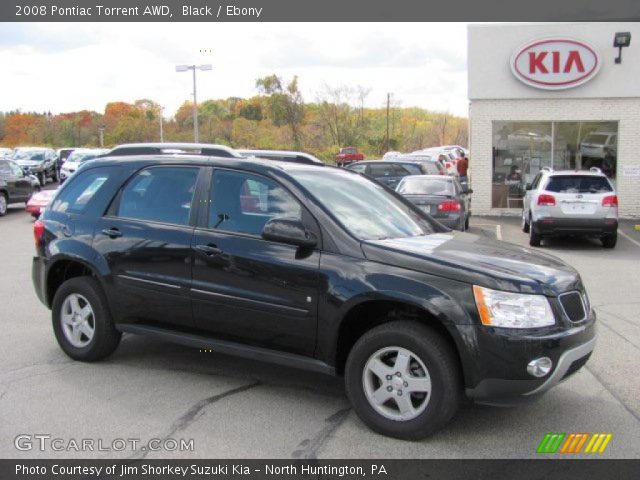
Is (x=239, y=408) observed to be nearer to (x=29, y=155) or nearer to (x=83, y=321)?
(x=83, y=321)

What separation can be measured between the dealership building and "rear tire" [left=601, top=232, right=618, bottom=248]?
6.12m

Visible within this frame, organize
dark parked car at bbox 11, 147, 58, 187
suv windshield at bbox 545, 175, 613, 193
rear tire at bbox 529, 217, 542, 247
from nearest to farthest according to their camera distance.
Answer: suv windshield at bbox 545, 175, 613, 193 < rear tire at bbox 529, 217, 542, 247 < dark parked car at bbox 11, 147, 58, 187

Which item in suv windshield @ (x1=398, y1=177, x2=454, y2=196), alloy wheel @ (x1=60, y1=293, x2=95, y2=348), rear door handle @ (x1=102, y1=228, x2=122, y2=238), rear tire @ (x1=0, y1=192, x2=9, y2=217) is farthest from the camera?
rear tire @ (x1=0, y1=192, x2=9, y2=217)

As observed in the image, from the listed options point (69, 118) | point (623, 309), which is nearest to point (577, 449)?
point (623, 309)

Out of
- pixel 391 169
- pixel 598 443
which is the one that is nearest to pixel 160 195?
pixel 598 443

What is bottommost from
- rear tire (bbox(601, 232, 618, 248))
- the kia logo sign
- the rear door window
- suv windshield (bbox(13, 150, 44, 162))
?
rear tire (bbox(601, 232, 618, 248))

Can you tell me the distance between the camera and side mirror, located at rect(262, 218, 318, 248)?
477cm

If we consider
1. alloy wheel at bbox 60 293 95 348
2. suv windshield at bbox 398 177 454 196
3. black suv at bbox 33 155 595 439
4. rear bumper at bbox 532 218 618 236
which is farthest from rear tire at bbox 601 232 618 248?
alloy wheel at bbox 60 293 95 348

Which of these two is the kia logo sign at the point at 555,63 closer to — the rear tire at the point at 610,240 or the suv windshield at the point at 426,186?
the suv windshield at the point at 426,186

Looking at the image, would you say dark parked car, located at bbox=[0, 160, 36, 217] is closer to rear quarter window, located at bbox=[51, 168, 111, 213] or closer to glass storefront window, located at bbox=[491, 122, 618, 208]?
glass storefront window, located at bbox=[491, 122, 618, 208]

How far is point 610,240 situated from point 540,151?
6.67 m

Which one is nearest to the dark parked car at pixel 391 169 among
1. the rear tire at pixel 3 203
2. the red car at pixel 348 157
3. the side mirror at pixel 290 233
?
the rear tire at pixel 3 203

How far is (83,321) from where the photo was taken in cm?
600

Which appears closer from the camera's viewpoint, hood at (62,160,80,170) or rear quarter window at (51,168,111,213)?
rear quarter window at (51,168,111,213)
